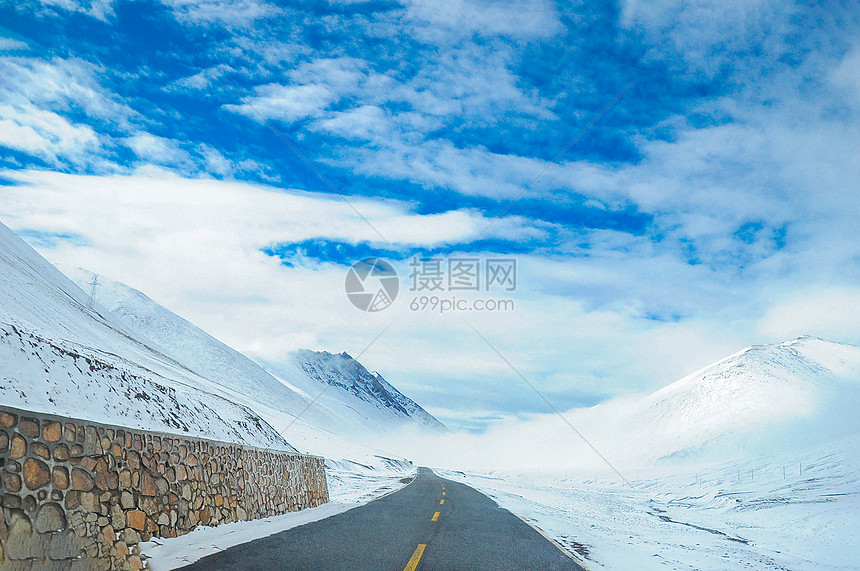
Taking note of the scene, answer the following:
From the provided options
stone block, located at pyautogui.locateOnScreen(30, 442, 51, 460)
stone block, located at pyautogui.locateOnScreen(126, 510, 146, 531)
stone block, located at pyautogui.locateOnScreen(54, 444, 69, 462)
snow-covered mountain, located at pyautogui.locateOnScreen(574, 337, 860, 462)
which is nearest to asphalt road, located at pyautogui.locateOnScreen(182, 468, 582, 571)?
stone block, located at pyautogui.locateOnScreen(126, 510, 146, 531)

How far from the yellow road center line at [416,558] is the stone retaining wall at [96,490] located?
3310 mm

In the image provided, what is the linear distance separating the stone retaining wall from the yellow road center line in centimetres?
331

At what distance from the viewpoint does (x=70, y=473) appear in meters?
6.65

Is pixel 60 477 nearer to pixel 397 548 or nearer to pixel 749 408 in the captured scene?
pixel 397 548

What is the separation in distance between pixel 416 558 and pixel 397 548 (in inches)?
37.1

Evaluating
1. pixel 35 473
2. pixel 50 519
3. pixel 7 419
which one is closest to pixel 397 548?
pixel 50 519

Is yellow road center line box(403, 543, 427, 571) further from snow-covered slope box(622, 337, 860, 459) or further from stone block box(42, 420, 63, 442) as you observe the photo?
snow-covered slope box(622, 337, 860, 459)

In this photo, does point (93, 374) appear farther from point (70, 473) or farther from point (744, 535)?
point (744, 535)

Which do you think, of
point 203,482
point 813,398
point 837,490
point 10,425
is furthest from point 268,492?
point 813,398

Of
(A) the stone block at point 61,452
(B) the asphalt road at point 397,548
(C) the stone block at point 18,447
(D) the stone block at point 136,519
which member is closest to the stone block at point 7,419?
(C) the stone block at point 18,447

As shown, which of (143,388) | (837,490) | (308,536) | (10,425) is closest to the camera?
(10,425)

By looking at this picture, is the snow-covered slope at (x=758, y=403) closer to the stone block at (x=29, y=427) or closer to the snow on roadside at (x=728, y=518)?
the snow on roadside at (x=728, y=518)

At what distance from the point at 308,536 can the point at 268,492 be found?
149 inches

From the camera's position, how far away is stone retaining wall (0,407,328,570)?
5895 mm
